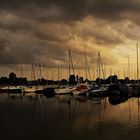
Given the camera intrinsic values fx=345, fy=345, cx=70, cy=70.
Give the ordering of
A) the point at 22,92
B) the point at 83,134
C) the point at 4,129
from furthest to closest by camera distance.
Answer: the point at 22,92
the point at 4,129
the point at 83,134

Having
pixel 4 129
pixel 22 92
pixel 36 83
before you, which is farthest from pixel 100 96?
pixel 4 129

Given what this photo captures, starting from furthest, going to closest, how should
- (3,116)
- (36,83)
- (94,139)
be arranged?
(36,83), (3,116), (94,139)

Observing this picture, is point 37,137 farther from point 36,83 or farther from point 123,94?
point 36,83

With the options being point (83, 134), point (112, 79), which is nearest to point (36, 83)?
point (112, 79)

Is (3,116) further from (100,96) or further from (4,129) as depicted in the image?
(100,96)

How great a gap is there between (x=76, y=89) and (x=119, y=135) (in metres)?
76.7

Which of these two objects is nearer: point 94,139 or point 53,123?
point 94,139

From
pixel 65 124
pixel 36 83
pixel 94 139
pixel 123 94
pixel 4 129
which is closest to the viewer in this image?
pixel 94 139

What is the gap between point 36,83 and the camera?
168m

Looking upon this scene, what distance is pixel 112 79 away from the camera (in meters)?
175

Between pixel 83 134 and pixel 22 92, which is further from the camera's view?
pixel 22 92

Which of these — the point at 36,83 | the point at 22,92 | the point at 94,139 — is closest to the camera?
the point at 94,139

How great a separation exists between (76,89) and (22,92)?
4391 cm

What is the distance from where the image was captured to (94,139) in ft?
118
